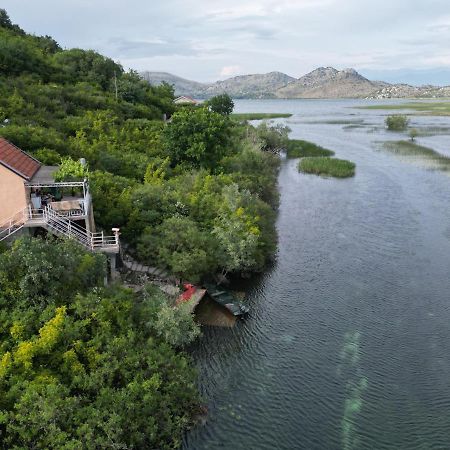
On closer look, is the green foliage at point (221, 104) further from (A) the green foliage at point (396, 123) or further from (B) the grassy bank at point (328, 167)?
(A) the green foliage at point (396, 123)

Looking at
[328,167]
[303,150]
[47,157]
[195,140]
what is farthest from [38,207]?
[303,150]

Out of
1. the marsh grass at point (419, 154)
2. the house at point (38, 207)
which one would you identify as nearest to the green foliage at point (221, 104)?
the marsh grass at point (419, 154)

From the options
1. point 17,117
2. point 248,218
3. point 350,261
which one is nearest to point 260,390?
point 248,218

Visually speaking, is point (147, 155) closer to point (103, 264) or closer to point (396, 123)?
point (103, 264)

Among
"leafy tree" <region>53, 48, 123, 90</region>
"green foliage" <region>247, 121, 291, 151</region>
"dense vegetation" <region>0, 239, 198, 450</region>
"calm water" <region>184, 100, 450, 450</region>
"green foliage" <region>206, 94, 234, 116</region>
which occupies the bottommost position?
"calm water" <region>184, 100, 450, 450</region>

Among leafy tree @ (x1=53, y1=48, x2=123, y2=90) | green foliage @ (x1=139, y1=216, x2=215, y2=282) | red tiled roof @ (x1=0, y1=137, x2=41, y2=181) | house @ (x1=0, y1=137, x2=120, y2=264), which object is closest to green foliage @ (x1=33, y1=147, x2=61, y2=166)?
red tiled roof @ (x1=0, y1=137, x2=41, y2=181)

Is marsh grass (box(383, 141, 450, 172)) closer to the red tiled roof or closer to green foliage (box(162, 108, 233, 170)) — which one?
green foliage (box(162, 108, 233, 170))
